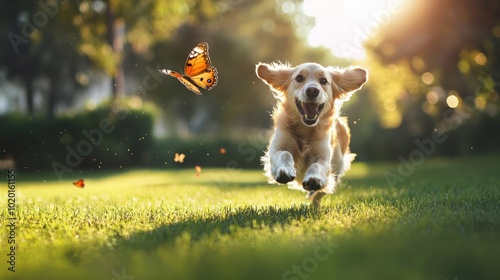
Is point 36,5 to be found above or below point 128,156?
above

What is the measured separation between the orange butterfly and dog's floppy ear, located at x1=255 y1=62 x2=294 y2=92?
72cm

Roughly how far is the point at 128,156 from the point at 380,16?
11.9 metres

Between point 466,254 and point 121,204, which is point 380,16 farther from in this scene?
point 466,254

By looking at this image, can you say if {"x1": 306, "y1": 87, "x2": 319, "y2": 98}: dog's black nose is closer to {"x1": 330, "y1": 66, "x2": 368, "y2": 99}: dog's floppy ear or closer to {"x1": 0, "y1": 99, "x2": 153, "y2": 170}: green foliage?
{"x1": 330, "y1": 66, "x2": 368, "y2": 99}: dog's floppy ear

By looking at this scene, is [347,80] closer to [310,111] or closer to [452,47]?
[310,111]

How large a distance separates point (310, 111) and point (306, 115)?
0.31ft

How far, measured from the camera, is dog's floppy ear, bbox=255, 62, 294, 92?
788 cm

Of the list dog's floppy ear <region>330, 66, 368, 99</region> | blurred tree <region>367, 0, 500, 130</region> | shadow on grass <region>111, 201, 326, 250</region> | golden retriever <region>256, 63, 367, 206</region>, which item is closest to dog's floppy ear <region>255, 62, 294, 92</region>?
golden retriever <region>256, 63, 367, 206</region>

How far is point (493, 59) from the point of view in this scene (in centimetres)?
2336

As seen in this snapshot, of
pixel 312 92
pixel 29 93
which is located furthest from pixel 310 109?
pixel 29 93

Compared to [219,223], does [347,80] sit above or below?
above

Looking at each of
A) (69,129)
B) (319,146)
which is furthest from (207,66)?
(69,129)

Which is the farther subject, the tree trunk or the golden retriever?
the tree trunk

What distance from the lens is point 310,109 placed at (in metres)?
7.31
